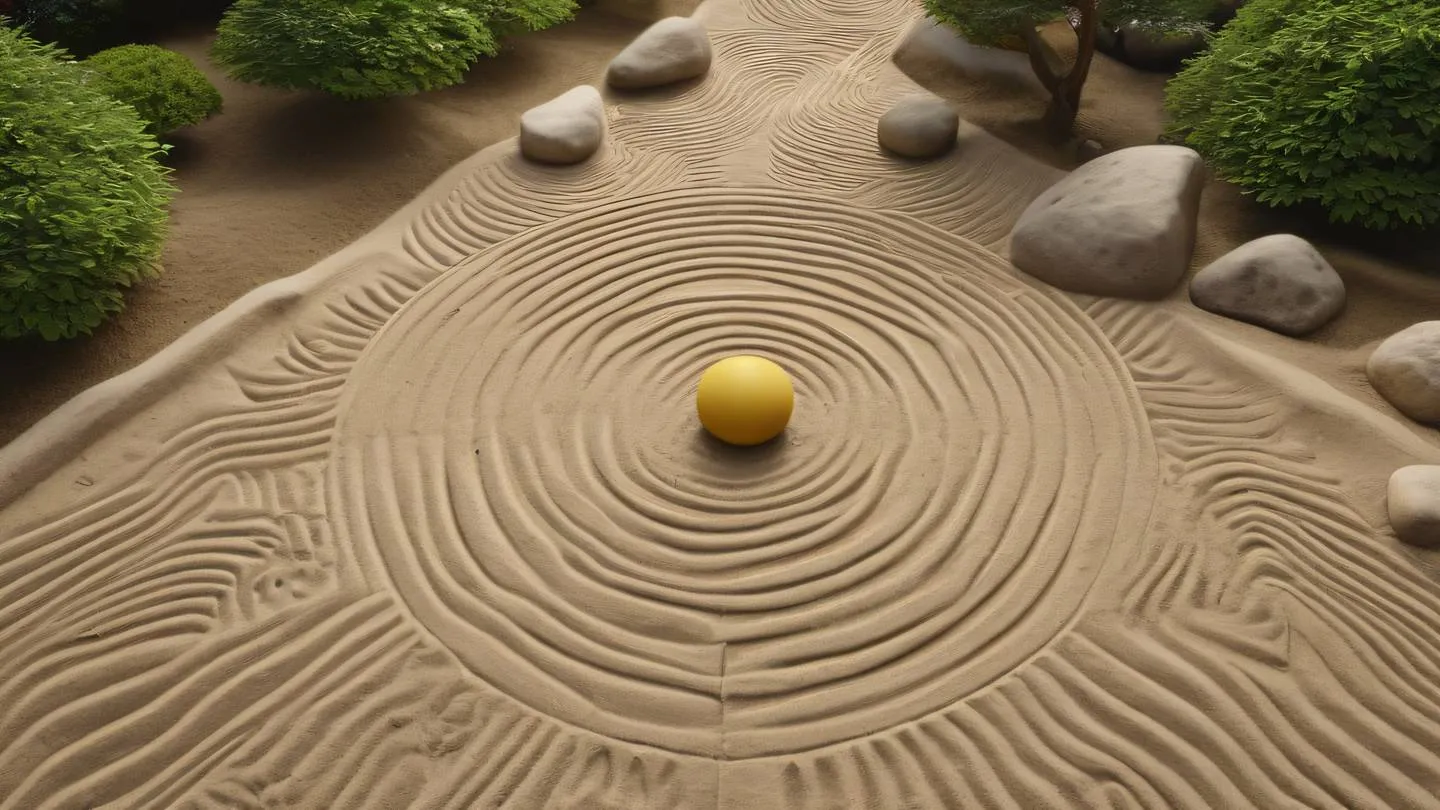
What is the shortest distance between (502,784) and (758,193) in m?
4.44

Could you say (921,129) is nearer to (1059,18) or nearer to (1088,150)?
(1059,18)

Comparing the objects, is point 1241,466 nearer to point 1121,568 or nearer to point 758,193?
point 1121,568

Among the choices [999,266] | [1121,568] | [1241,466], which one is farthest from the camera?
[999,266]

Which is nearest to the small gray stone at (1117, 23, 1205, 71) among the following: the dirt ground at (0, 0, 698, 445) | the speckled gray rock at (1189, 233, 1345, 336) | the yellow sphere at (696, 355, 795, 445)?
the speckled gray rock at (1189, 233, 1345, 336)

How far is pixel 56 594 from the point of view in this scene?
13.1 ft

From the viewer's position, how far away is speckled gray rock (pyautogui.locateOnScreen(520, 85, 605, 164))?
264 inches

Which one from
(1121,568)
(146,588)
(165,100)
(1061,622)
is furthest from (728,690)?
(165,100)

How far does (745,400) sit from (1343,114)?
4115mm

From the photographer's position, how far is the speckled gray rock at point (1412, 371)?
4.49 meters

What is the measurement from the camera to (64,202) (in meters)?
4.80

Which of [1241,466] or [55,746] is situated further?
[1241,466]

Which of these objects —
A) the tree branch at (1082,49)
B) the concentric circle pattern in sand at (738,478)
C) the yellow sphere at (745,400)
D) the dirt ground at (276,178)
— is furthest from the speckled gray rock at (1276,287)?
the dirt ground at (276,178)

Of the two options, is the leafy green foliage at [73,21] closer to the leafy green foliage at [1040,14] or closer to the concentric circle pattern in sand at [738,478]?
the concentric circle pattern in sand at [738,478]

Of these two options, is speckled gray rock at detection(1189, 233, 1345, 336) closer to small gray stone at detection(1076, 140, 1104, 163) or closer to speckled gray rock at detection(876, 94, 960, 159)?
small gray stone at detection(1076, 140, 1104, 163)
